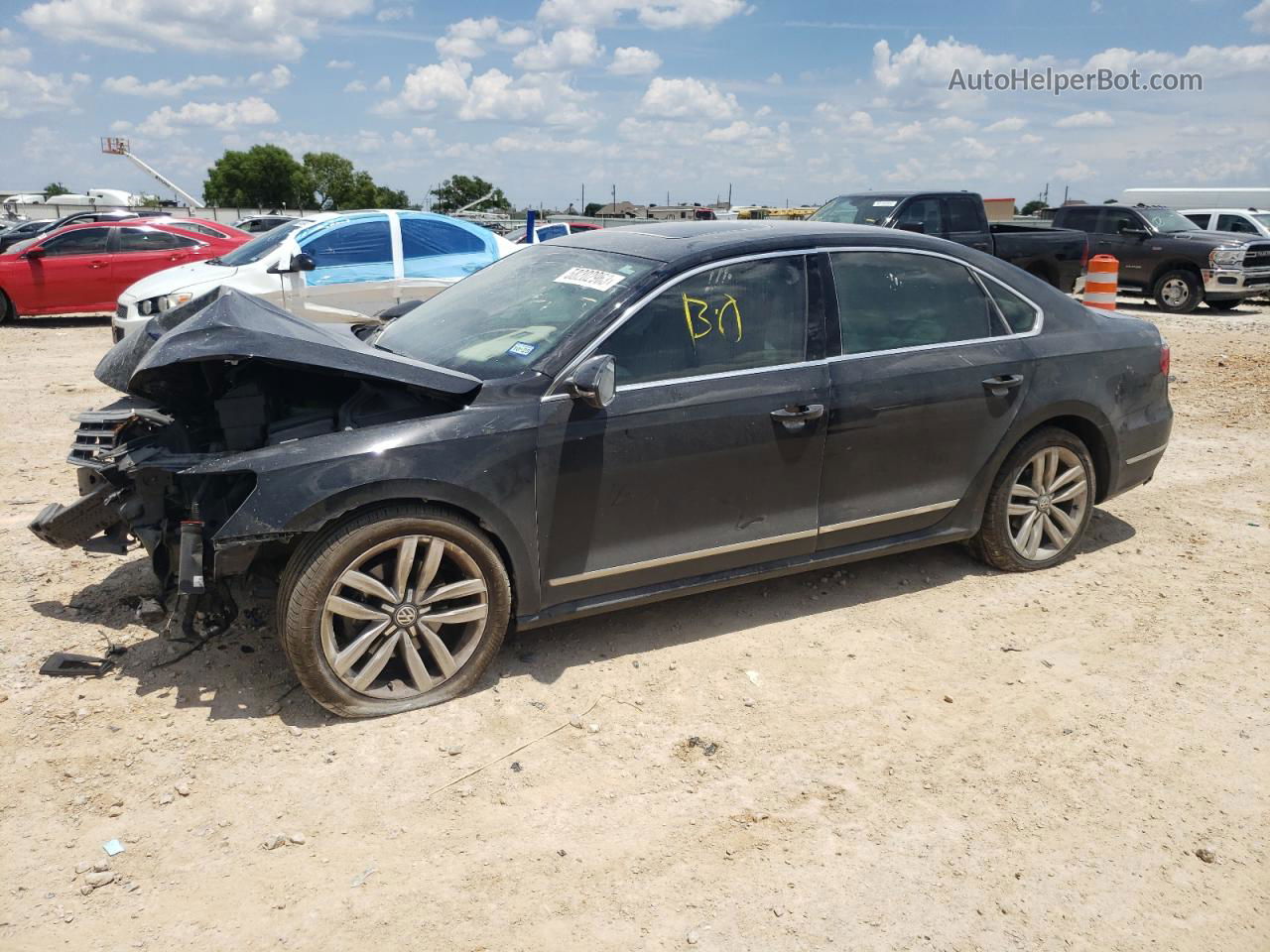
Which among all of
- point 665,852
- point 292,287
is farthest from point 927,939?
point 292,287

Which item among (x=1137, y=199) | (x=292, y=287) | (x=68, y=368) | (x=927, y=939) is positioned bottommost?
(x=927, y=939)

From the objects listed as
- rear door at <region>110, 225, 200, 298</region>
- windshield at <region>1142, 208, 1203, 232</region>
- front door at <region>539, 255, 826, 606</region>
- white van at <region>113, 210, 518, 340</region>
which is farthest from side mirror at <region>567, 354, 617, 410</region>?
windshield at <region>1142, 208, 1203, 232</region>

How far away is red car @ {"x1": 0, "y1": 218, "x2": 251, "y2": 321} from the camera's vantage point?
1511 cm

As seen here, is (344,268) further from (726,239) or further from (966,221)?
(966,221)

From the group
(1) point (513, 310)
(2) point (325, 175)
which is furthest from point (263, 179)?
(1) point (513, 310)

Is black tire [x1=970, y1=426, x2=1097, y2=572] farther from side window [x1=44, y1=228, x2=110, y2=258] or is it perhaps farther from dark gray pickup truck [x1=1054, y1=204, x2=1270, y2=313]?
side window [x1=44, y1=228, x2=110, y2=258]

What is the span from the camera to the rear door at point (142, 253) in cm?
1534

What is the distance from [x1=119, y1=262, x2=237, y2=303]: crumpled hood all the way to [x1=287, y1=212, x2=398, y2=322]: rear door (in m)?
0.91

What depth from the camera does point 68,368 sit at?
36.3 feet

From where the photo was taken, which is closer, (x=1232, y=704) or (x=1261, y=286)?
(x=1232, y=704)

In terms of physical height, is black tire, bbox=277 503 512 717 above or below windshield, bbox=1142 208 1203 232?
below

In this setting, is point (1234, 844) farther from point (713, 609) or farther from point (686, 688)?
point (713, 609)

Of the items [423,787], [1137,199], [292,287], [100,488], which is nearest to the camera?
[423,787]

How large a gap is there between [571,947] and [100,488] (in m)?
2.57
